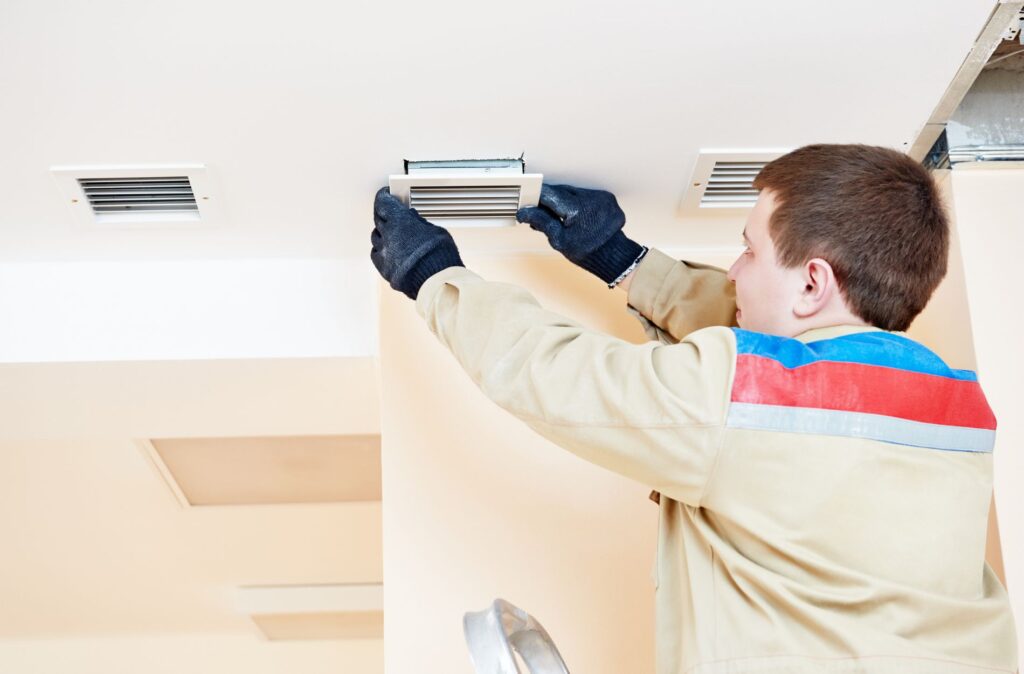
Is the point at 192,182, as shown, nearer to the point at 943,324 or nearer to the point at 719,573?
the point at 719,573

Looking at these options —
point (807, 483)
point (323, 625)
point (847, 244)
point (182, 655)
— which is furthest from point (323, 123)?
point (182, 655)

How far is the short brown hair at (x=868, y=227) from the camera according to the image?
127 cm

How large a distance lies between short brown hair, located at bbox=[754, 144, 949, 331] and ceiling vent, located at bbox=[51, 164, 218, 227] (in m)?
0.96

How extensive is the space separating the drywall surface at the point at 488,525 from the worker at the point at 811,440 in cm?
50

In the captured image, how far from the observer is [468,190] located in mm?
1742

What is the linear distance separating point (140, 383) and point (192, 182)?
0.64m

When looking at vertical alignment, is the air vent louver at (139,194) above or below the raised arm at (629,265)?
above

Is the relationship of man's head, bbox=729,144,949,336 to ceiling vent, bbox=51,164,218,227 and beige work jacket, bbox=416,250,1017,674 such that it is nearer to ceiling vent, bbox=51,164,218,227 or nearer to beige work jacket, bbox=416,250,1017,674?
beige work jacket, bbox=416,250,1017,674

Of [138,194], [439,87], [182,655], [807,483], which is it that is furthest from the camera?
[182,655]

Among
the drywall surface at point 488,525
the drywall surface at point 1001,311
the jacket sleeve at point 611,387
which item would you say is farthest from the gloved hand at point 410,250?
the drywall surface at point 1001,311

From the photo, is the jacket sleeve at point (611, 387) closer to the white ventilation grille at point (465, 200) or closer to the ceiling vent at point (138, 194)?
the white ventilation grille at point (465, 200)

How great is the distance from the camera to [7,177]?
1689mm

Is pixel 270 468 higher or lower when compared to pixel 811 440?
higher

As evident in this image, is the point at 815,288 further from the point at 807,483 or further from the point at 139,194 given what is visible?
the point at 139,194
